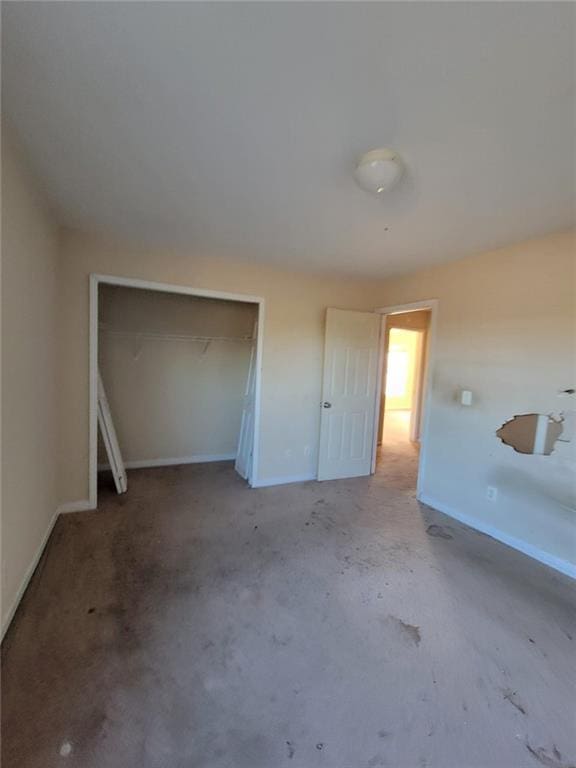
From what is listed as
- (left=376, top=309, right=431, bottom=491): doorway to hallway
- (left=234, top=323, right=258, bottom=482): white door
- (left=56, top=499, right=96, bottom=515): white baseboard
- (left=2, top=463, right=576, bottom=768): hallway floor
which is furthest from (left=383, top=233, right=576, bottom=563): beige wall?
(left=56, top=499, right=96, bottom=515): white baseboard

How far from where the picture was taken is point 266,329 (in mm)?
3545

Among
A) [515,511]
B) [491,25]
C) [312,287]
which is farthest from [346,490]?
[491,25]

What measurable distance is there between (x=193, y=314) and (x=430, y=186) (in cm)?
312

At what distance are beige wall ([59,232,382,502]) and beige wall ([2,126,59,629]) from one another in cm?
27

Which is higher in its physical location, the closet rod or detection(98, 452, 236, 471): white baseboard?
the closet rod

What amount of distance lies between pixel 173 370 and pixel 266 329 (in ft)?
4.81

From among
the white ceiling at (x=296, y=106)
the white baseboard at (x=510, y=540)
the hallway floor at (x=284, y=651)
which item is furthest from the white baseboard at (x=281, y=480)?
the white ceiling at (x=296, y=106)

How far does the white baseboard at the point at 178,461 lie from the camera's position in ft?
13.3

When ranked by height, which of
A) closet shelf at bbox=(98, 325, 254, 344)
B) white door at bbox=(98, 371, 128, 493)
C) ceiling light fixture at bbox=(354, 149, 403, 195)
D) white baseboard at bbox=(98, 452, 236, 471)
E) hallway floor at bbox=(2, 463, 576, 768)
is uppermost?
A: ceiling light fixture at bbox=(354, 149, 403, 195)

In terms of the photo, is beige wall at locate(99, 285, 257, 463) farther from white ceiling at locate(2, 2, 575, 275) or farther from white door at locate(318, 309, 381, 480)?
white ceiling at locate(2, 2, 575, 275)

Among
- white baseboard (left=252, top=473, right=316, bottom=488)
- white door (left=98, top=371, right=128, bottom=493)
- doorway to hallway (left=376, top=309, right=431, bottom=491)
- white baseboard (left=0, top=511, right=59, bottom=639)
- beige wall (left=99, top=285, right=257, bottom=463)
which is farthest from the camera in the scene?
doorway to hallway (left=376, top=309, right=431, bottom=491)

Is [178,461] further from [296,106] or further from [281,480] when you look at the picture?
[296,106]

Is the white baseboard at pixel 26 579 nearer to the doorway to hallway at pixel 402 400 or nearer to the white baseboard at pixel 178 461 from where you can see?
the white baseboard at pixel 178 461

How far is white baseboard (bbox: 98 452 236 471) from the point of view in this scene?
4.06 m
